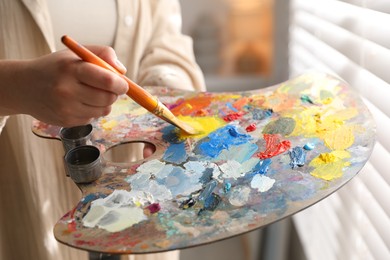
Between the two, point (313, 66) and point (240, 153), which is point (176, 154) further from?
point (313, 66)

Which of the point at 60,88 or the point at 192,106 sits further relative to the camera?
the point at 192,106

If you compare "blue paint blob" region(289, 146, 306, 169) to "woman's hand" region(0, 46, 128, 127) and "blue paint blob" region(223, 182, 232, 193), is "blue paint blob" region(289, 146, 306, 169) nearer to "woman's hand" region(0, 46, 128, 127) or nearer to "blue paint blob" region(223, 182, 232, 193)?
"blue paint blob" region(223, 182, 232, 193)

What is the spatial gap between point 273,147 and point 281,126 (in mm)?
45

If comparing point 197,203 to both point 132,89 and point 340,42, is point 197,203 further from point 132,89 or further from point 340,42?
point 340,42

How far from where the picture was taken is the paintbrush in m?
0.39

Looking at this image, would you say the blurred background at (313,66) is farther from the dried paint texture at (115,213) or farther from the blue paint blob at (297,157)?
the dried paint texture at (115,213)

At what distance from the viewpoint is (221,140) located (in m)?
0.49

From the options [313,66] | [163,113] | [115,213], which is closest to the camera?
[115,213]

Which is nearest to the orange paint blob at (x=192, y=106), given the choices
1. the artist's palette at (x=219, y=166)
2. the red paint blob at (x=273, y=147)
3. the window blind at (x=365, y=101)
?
the artist's palette at (x=219, y=166)

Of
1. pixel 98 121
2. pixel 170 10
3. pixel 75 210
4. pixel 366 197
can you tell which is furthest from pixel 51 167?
pixel 366 197

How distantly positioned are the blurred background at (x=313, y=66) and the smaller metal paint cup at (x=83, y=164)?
0.34 metres

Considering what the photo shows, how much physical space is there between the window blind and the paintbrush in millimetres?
244

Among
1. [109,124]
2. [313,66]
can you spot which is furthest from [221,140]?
[313,66]

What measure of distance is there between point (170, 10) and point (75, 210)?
450mm
